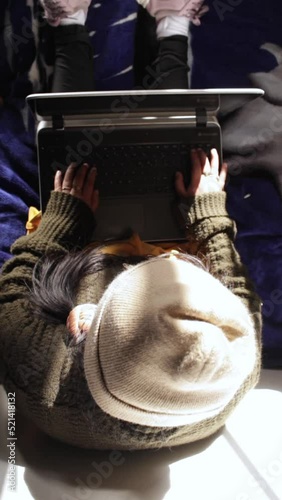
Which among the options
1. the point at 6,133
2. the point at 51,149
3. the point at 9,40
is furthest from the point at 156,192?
the point at 9,40

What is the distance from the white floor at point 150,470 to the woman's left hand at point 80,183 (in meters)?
0.38

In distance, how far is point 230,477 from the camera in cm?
82

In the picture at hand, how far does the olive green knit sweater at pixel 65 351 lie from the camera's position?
69 cm

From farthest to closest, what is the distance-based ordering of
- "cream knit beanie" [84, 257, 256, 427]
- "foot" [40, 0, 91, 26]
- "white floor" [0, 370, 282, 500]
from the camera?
"foot" [40, 0, 91, 26] < "white floor" [0, 370, 282, 500] < "cream knit beanie" [84, 257, 256, 427]

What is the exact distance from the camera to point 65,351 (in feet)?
2.38

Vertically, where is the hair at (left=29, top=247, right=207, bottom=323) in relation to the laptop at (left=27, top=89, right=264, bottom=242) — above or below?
below

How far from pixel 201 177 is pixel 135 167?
117 millimetres

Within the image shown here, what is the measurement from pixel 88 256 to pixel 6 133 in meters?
0.41

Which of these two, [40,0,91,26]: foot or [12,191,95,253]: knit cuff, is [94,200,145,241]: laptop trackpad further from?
[40,0,91,26]: foot

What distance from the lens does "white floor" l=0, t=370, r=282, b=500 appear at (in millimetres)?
793

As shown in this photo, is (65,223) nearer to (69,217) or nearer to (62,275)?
(69,217)

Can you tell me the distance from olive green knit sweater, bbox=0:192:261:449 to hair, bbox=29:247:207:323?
15 mm

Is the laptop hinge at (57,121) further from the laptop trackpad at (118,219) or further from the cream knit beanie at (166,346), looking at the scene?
the cream knit beanie at (166,346)

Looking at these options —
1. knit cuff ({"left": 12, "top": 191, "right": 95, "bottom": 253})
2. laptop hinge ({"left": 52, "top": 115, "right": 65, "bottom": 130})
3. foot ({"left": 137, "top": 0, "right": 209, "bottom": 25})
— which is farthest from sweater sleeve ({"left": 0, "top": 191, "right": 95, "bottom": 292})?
foot ({"left": 137, "top": 0, "right": 209, "bottom": 25})
